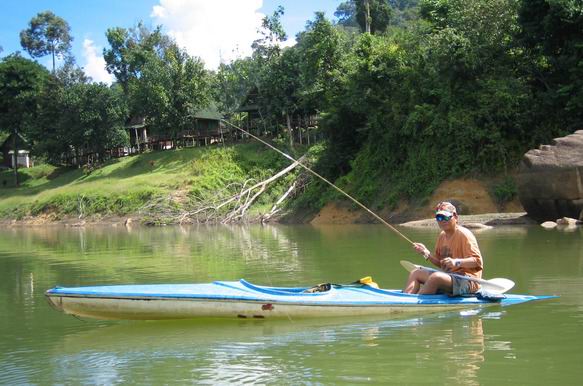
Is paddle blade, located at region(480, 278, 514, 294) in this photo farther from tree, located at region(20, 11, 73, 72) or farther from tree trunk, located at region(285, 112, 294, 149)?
tree, located at region(20, 11, 73, 72)

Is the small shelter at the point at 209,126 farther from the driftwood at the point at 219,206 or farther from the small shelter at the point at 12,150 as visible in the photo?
the small shelter at the point at 12,150

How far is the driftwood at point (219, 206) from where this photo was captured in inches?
1310

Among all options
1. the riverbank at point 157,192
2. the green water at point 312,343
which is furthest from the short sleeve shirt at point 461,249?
the riverbank at point 157,192

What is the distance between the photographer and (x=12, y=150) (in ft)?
192

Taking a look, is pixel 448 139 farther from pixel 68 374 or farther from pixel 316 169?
pixel 68 374

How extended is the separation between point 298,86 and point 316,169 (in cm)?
809

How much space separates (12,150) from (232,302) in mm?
56667

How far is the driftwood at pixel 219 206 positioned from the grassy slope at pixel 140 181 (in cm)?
128

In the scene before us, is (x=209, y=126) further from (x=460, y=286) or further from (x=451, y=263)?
(x=451, y=263)

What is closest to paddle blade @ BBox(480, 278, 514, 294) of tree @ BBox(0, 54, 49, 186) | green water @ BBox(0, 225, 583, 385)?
green water @ BBox(0, 225, 583, 385)

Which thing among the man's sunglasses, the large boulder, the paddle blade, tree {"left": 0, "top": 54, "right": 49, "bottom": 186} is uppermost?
tree {"left": 0, "top": 54, "right": 49, "bottom": 186}

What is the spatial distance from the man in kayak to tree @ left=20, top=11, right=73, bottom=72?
56.3 meters

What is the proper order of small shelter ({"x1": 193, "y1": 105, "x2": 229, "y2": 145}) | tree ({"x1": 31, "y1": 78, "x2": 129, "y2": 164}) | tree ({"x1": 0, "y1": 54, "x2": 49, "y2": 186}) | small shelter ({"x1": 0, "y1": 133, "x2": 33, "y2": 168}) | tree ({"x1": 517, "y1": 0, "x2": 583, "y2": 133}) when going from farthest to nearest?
small shelter ({"x1": 0, "y1": 133, "x2": 33, "y2": 168})
tree ({"x1": 0, "y1": 54, "x2": 49, "y2": 186})
small shelter ({"x1": 193, "y1": 105, "x2": 229, "y2": 145})
tree ({"x1": 31, "y1": 78, "x2": 129, "y2": 164})
tree ({"x1": 517, "y1": 0, "x2": 583, "y2": 133})

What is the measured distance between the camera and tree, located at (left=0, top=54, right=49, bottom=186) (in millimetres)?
50156
